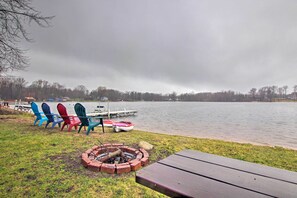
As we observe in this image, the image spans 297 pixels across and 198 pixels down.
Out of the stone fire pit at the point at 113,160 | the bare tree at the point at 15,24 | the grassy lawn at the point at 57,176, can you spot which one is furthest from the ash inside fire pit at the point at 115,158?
the bare tree at the point at 15,24

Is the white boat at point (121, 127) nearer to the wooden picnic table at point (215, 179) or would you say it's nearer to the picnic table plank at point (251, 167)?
the picnic table plank at point (251, 167)

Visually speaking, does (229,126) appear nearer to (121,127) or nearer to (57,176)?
(121,127)

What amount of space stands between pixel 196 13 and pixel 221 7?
1.59m

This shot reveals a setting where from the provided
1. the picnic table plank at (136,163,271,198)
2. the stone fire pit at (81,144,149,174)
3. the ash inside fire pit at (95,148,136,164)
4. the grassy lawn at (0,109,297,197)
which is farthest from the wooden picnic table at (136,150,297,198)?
the ash inside fire pit at (95,148,136,164)

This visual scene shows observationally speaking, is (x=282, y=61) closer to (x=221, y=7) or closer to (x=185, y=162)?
(x=221, y=7)

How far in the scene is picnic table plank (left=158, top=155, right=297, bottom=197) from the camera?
87 cm

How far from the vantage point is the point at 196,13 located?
385 inches

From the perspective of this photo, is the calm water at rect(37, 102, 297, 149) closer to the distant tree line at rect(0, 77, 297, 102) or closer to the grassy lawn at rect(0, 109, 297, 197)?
the grassy lawn at rect(0, 109, 297, 197)

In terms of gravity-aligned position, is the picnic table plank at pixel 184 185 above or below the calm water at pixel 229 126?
above

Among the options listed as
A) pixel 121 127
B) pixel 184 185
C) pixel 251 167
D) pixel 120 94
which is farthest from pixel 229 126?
pixel 120 94

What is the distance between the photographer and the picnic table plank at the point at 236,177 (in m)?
0.87

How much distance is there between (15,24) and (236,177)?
6.73 metres

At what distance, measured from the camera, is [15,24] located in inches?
181

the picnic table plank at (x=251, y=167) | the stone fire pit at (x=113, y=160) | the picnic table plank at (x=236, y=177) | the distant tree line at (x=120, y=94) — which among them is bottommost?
the stone fire pit at (x=113, y=160)
